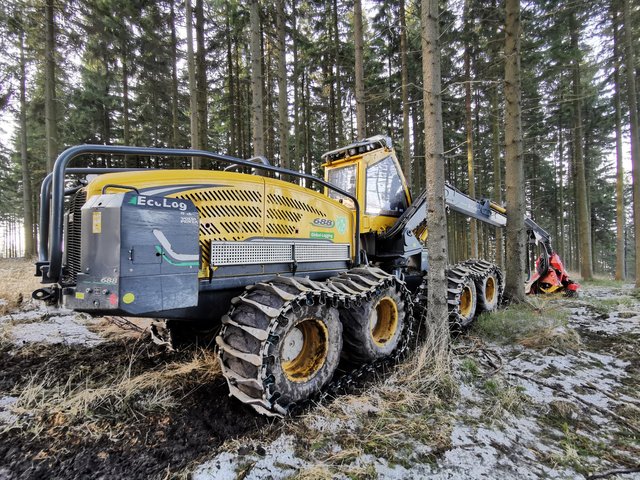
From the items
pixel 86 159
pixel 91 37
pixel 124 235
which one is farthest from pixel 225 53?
pixel 124 235

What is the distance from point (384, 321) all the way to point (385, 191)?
8.05ft

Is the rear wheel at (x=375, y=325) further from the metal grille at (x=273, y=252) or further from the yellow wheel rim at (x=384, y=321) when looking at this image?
the metal grille at (x=273, y=252)

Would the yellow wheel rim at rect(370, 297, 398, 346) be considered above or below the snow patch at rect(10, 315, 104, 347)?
above

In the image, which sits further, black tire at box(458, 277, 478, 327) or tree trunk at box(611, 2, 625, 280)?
tree trunk at box(611, 2, 625, 280)

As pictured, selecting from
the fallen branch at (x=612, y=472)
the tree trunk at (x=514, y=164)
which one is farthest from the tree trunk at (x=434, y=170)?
the tree trunk at (x=514, y=164)

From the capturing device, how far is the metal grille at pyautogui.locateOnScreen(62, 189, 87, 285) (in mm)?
2535

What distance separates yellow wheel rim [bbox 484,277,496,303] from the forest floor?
2517mm

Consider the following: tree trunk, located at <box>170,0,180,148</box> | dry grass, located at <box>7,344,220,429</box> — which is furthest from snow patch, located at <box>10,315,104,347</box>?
tree trunk, located at <box>170,0,180,148</box>

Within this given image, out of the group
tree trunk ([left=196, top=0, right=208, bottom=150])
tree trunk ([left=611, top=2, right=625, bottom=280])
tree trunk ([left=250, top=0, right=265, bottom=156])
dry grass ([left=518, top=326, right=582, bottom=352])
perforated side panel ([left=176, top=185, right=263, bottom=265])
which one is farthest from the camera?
tree trunk ([left=611, top=2, right=625, bottom=280])

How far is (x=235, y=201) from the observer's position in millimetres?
3004

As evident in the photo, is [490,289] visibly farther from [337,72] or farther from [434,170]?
[337,72]

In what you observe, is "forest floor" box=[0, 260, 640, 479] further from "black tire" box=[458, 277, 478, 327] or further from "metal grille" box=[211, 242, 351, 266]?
"black tire" box=[458, 277, 478, 327]

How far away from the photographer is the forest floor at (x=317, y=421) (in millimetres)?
2096

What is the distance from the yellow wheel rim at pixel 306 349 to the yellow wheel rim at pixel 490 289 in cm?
483
